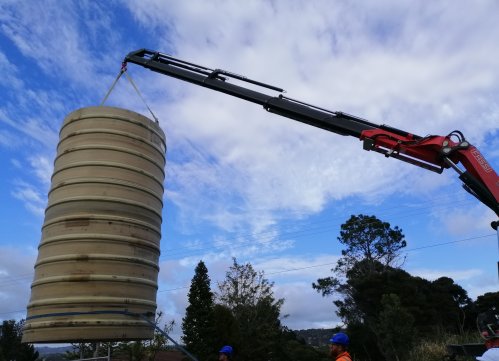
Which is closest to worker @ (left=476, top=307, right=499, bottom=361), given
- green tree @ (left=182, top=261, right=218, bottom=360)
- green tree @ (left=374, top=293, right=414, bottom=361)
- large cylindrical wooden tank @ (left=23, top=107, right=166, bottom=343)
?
large cylindrical wooden tank @ (left=23, top=107, right=166, bottom=343)

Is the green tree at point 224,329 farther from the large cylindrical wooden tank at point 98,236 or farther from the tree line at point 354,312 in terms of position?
the large cylindrical wooden tank at point 98,236

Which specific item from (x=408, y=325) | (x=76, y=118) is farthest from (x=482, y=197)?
(x=408, y=325)

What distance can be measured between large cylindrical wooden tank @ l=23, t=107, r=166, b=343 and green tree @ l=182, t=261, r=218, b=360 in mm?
22447

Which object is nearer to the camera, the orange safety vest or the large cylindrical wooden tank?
the orange safety vest

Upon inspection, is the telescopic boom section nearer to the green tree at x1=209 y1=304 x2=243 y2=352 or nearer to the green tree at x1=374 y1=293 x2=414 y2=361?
the green tree at x1=374 y1=293 x2=414 y2=361

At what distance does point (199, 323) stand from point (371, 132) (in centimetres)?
2126

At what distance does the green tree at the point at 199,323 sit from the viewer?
2839 centimetres

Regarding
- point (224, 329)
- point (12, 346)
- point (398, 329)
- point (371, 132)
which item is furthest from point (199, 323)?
point (12, 346)

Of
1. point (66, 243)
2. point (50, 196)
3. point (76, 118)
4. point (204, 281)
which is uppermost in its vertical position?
point (204, 281)

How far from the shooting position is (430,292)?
121ft

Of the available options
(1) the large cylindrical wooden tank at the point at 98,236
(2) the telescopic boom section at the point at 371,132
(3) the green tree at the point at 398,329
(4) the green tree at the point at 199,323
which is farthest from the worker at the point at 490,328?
(4) the green tree at the point at 199,323

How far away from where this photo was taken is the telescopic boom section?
9.45 meters

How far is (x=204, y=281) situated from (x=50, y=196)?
24275mm

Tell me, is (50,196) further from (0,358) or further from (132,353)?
(0,358)
